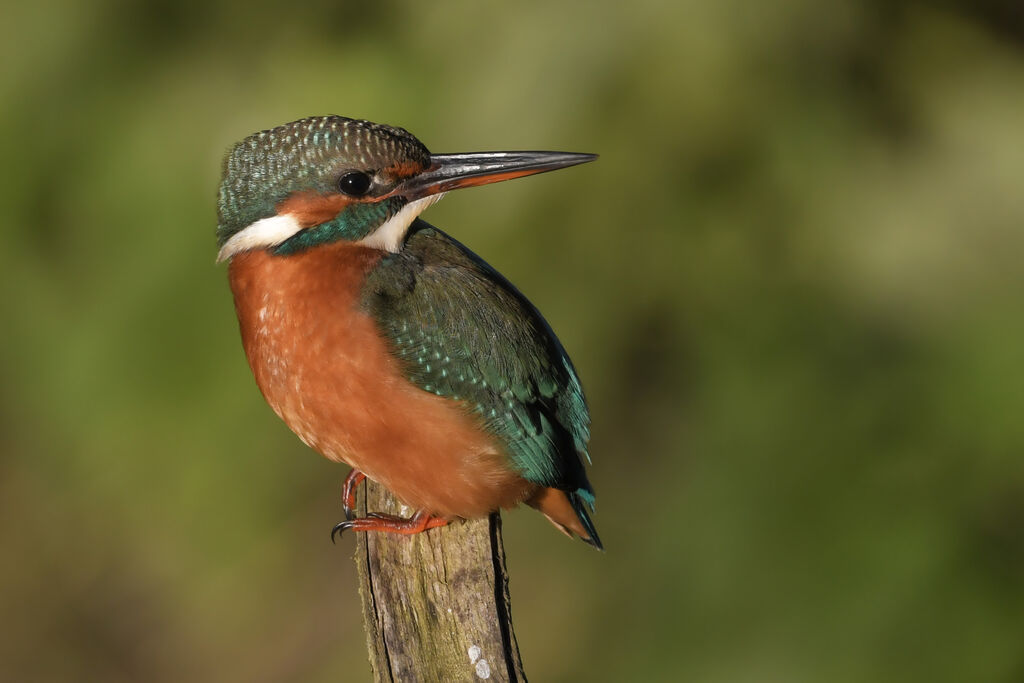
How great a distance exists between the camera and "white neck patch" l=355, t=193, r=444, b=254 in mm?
2541

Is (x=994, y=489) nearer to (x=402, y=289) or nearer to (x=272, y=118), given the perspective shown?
(x=402, y=289)

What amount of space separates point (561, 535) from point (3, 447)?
203cm

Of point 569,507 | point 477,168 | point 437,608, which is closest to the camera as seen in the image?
point 437,608

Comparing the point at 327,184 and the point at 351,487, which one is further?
the point at 351,487

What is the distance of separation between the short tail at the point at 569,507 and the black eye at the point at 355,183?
0.85 m

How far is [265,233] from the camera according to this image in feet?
8.23

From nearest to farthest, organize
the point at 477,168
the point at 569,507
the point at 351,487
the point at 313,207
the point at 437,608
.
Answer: the point at 437,608 → the point at 313,207 → the point at 477,168 → the point at 569,507 → the point at 351,487

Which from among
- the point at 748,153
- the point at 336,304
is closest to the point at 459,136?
the point at 748,153

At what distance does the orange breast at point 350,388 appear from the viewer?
2.47 metres

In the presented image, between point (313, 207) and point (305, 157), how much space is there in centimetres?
11

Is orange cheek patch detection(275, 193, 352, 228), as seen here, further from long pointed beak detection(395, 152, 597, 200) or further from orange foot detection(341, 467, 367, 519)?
orange foot detection(341, 467, 367, 519)

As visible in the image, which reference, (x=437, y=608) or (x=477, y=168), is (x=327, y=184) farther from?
(x=437, y=608)

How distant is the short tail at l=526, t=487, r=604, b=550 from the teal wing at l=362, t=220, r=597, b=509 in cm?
13

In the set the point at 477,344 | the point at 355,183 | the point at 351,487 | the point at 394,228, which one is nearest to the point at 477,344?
the point at 477,344
